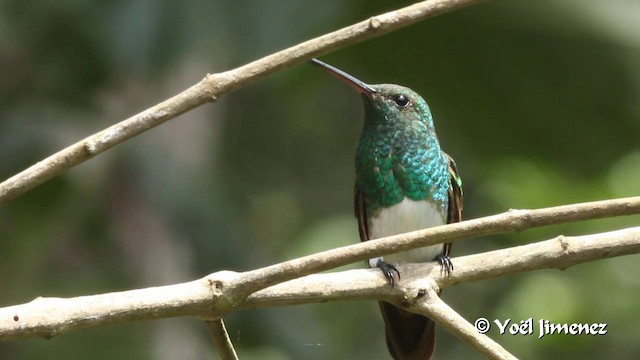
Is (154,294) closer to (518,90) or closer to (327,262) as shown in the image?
(327,262)

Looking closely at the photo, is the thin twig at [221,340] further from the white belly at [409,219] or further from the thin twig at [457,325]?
the white belly at [409,219]

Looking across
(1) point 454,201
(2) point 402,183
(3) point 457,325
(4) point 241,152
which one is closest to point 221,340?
(3) point 457,325

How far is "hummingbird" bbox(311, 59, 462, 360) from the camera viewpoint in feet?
14.4

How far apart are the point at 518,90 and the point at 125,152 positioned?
7.09 feet

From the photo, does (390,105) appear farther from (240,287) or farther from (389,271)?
(240,287)

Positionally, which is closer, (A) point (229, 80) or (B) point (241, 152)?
(A) point (229, 80)

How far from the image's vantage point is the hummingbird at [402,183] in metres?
4.39

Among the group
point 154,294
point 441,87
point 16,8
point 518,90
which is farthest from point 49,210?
point 154,294

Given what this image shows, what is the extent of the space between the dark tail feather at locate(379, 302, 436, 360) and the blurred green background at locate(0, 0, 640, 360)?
1.29m

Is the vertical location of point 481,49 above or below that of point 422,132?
above

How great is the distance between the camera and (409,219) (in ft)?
14.2

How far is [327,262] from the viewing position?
2455mm

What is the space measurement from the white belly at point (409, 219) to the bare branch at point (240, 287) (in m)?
1.44

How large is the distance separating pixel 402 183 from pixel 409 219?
18cm
